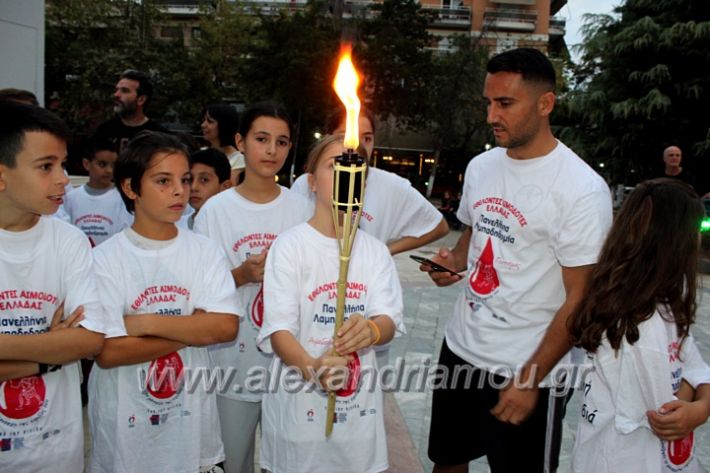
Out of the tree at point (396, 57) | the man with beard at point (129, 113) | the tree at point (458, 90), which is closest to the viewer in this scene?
the man with beard at point (129, 113)

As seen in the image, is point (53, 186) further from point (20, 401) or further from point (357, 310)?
point (357, 310)

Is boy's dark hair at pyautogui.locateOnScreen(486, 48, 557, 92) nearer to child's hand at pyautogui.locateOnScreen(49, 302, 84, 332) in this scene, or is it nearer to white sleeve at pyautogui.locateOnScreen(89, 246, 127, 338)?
white sleeve at pyautogui.locateOnScreen(89, 246, 127, 338)

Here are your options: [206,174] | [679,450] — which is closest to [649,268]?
[679,450]

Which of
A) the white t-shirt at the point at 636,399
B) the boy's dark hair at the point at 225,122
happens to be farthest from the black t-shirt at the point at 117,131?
the white t-shirt at the point at 636,399

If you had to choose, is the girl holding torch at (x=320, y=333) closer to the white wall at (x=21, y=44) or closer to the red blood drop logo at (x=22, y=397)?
the red blood drop logo at (x=22, y=397)

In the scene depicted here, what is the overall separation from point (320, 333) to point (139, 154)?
1.06 m

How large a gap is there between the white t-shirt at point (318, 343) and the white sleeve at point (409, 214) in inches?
46.0

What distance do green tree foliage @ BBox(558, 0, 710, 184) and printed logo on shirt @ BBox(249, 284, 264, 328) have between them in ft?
55.8

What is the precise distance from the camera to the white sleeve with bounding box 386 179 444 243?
11.8ft

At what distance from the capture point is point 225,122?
16.2 ft

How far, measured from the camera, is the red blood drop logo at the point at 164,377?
2.44 metres

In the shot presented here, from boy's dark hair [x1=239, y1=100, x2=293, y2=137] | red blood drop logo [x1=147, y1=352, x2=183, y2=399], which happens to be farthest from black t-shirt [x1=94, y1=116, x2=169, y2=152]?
red blood drop logo [x1=147, y1=352, x2=183, y2=399]

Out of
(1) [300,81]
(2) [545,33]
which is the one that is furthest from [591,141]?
(2) [545,33]

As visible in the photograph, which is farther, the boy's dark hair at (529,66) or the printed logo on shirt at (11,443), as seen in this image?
the boy's dark hair at (529,66)
